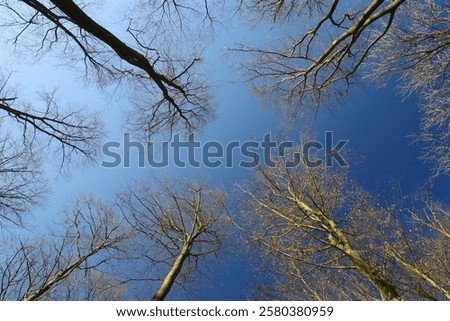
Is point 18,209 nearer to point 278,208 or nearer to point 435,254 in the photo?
point 278,208

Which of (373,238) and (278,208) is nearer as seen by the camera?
(373,238)

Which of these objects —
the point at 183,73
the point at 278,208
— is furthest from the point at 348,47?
the point at 278,208

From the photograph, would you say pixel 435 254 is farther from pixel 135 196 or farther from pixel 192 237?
pixel 135 196

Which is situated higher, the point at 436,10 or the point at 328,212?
the point at 436,10

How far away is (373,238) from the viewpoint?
21.3 ft

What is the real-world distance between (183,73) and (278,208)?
11.9ft
